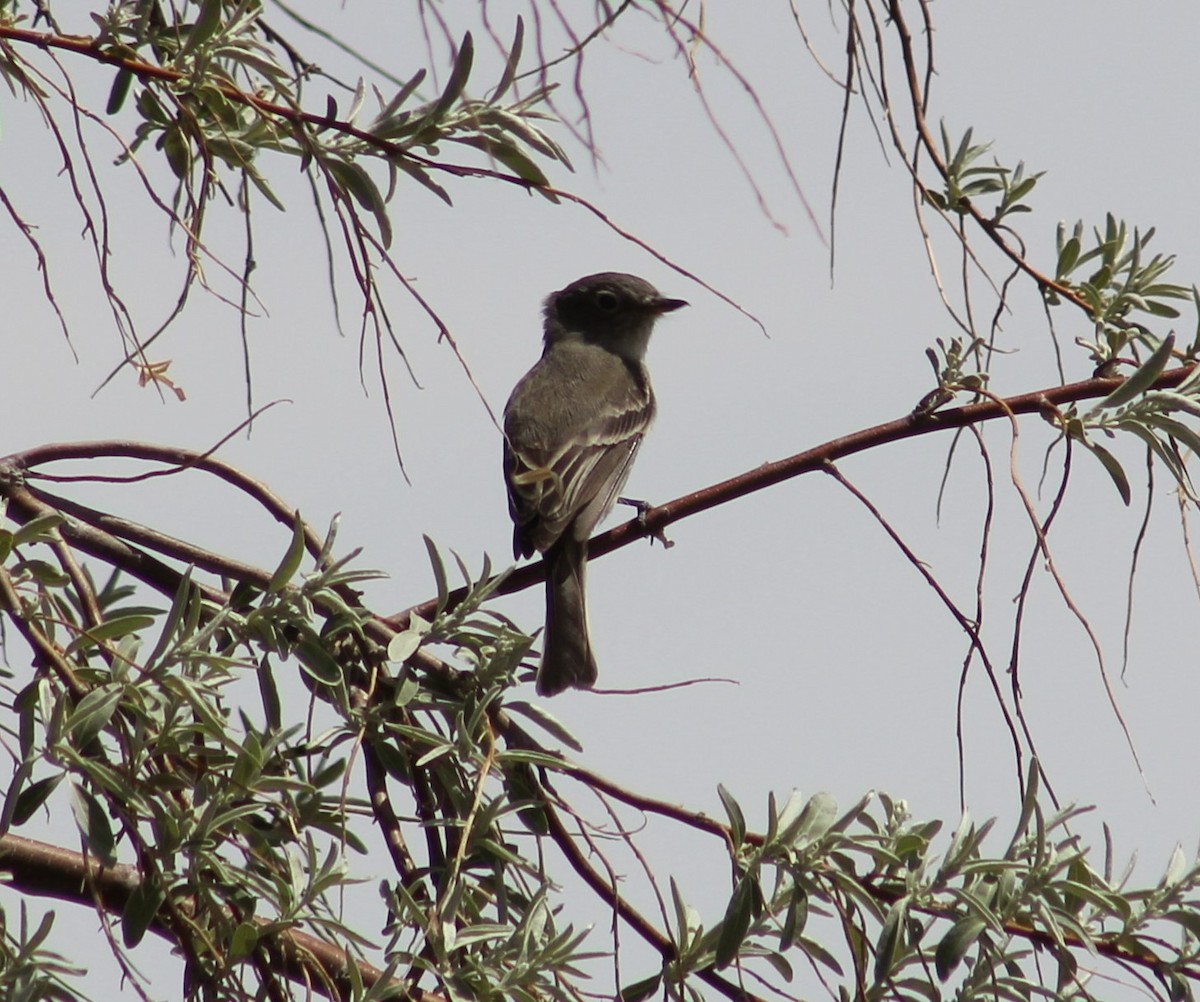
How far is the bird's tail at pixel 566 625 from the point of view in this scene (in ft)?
18.4

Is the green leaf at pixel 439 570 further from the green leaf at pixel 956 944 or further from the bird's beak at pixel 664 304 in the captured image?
the bird's beak at pixel 664 304

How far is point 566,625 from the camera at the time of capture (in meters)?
5.69

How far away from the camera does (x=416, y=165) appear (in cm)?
295

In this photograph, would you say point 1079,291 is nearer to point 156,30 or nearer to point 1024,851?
point 1024,851

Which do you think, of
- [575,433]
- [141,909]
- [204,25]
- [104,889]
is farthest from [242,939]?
[575,433]

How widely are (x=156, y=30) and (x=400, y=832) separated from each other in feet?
5.07

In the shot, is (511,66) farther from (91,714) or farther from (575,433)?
(575,433)

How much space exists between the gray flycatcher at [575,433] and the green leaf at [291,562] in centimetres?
93

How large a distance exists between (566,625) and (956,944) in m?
2.97

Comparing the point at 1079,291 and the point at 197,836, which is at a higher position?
the point at 1079,291

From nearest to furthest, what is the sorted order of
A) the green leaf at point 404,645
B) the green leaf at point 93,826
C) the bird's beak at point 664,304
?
the green leaf at point 93,826 → the green leaf at point 404,645 → the bird's beak at point 664,304

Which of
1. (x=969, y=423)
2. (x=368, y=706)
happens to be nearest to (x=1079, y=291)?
(x=969, y=423)

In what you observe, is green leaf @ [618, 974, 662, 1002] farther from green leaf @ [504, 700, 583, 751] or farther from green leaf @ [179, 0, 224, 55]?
green leaf @ [179, 0, 224, 55]

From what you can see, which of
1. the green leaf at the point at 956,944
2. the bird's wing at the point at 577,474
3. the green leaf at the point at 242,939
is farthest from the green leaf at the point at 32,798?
the bird's wing at the point at 577,474
